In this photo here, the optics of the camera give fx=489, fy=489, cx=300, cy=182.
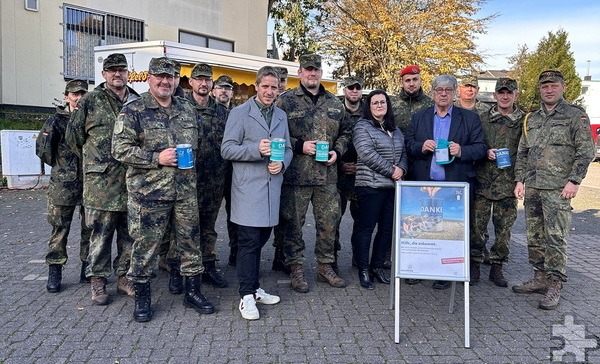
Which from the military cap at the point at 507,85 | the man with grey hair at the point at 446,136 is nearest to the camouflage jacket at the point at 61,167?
the man with grey hair at the point at 446,136

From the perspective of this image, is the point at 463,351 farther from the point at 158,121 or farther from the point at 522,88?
the point at 522,88

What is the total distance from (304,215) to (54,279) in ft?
8.65

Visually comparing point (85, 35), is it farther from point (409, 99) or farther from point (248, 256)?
point (248, 256)

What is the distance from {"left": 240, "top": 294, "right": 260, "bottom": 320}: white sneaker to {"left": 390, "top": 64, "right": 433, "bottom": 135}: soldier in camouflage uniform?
269 cm

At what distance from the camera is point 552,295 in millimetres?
4824

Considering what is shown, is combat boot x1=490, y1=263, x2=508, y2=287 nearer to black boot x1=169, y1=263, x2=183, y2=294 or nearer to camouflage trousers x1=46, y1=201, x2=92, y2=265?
black boot x1=169, y1=263, x2=183, y2=294

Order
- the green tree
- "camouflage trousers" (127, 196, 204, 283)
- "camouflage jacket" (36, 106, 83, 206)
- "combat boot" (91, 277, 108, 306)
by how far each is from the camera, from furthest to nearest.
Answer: the green tree < "camouflage jacket" (36, 106, 83, 206) < "combat boot" (91, 277, 108, 306) < "camouflage trousers" (127, 196, 204, 283)

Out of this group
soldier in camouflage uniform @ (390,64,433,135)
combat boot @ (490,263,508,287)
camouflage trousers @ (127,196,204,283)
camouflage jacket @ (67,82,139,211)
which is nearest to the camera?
camouflage trousers @ (127,196,204,283)

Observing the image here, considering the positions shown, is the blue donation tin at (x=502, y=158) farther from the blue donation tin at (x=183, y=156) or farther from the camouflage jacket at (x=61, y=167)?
the camouflage jacket at (x=61, y=167)

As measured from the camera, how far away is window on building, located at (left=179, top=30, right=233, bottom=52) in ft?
53.8

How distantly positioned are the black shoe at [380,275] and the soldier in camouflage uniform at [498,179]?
98 centimetres

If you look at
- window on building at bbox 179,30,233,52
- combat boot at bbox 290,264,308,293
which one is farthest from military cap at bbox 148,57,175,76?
window on building at bbox 179,30,233,52

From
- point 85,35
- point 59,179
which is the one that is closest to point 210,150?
point 59,179

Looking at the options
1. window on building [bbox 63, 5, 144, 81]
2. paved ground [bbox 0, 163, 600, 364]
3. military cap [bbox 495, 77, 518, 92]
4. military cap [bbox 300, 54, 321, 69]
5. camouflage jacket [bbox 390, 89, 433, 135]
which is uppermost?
window on building [bbox 63, 5, 144, 81]
